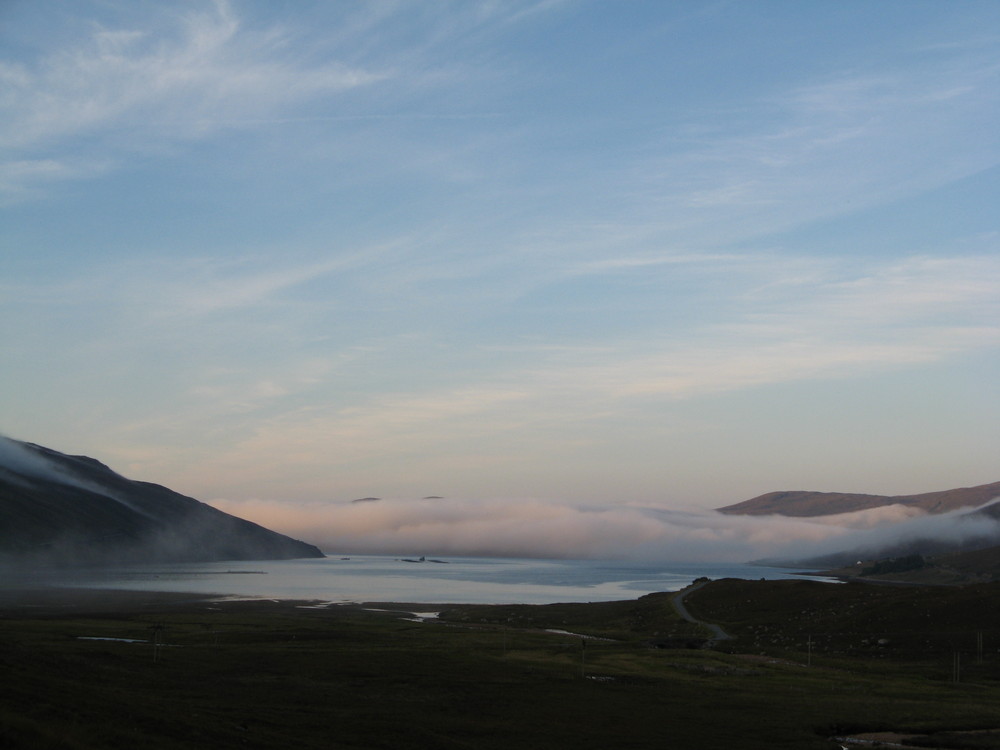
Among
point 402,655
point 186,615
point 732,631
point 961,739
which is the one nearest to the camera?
point 961,739

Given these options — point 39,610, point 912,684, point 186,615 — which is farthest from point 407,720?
point 39,610

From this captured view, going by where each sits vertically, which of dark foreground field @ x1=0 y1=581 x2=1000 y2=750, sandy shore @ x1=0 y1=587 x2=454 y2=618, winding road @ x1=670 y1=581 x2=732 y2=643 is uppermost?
dark foreground field @ x1=0 y1=581 x2=1000 y2=750

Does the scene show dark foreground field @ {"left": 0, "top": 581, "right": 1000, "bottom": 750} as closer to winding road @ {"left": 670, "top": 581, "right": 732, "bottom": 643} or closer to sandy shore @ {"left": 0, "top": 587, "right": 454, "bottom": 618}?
winding road @ {"left": 670, "top": 581, "right": 732, "bottom": 643}

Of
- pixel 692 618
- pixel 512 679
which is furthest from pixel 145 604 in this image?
pixel 512 679

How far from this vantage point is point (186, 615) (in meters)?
124

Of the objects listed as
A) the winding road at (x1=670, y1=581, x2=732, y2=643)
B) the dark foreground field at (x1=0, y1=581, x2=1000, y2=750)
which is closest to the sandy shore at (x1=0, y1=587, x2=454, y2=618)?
the dark foreground field at (x1=0, y1=581, x2=1000, y2=750)

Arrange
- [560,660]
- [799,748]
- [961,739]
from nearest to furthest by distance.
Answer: [799,748] < [961,739] < [560,660]

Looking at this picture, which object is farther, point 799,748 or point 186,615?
point 186,615

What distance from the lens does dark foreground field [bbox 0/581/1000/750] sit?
38.4m

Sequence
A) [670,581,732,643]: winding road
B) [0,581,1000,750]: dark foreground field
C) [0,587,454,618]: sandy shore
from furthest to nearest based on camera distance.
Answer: [0,587,454,618]: sandy shore < [670,581,732,643]: winding road < [0,581,1000,750]: dark foreground field

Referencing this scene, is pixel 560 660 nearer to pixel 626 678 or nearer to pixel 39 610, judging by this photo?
pixel 626 678

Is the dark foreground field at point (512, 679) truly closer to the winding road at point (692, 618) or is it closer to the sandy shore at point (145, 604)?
the winding road at point (692, 618)

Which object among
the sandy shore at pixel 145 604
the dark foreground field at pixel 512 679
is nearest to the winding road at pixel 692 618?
the dark foreground field at pixel 512 679

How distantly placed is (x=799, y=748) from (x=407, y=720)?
20.2m
